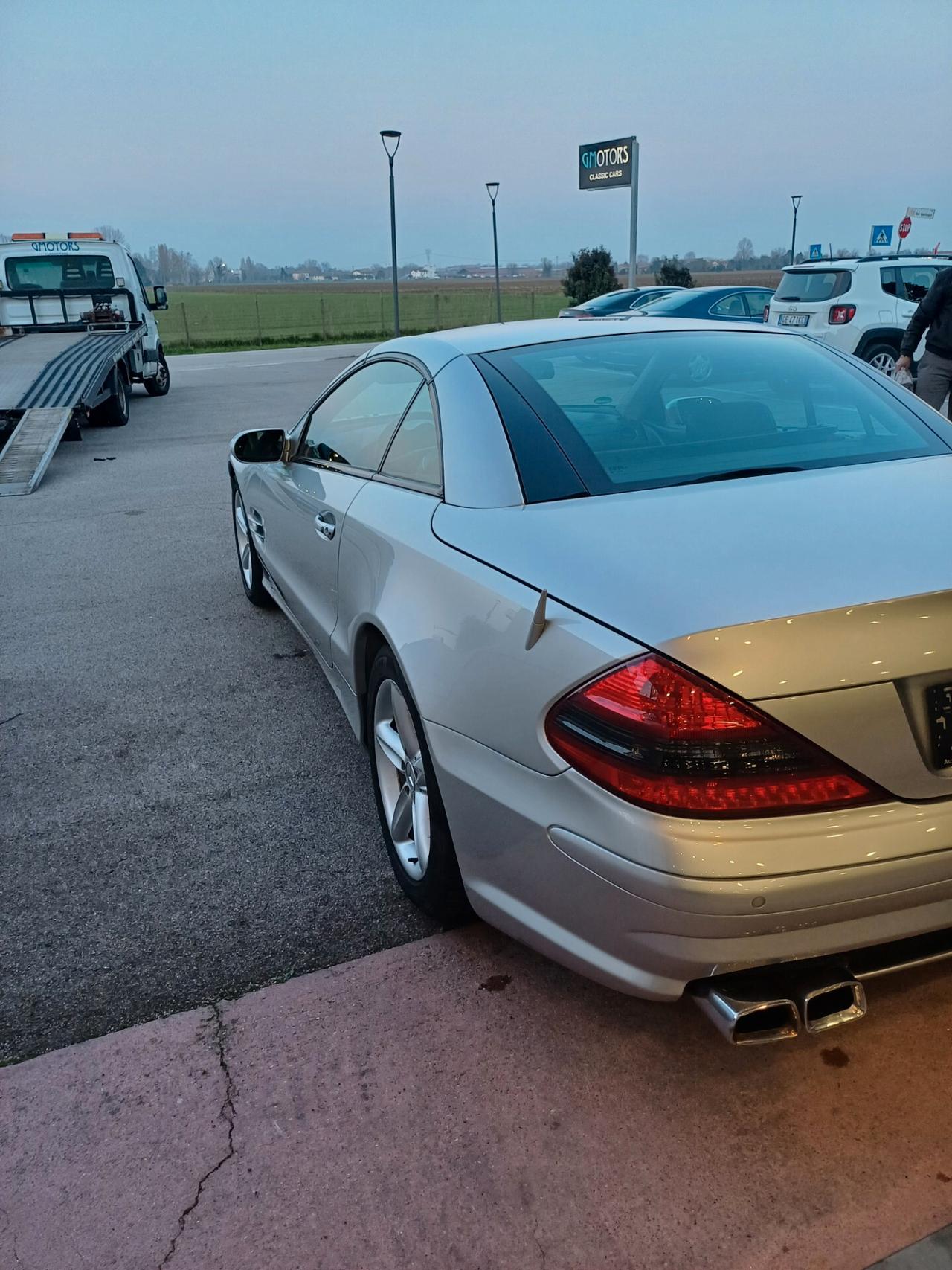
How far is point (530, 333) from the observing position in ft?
10.9

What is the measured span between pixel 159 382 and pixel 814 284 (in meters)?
10.5

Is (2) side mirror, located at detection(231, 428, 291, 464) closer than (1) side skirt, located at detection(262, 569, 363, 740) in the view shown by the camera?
No

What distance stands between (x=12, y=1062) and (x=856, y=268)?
1352cm

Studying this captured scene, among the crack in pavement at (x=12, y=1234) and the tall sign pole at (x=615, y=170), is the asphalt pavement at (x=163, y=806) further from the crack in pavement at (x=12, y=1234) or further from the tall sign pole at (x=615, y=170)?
the tall sign pole at (x=615, y=170)

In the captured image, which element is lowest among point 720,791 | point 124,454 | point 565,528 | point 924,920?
point 124,454

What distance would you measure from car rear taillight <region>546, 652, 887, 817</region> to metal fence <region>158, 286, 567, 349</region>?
33.0 m

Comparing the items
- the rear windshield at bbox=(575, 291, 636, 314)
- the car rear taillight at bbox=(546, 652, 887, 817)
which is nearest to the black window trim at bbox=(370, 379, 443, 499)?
the car rear taillight at bbox=(546, 652, 887, 817)

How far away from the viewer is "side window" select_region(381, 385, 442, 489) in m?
2.89

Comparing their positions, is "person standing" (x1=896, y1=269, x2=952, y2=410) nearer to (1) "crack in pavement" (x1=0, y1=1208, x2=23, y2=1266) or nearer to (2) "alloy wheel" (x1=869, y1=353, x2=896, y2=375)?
(2) "alloy wheel" (x1=869, y1=353, x2=896, y2=375)

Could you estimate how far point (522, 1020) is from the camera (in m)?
2.45

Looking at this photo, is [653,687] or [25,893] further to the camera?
[25,893]

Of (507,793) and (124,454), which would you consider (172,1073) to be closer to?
(507,793)

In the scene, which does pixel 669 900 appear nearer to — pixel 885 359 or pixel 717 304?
pixel 885 359

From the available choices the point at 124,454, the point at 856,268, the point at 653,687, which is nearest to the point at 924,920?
the point at 653,687
